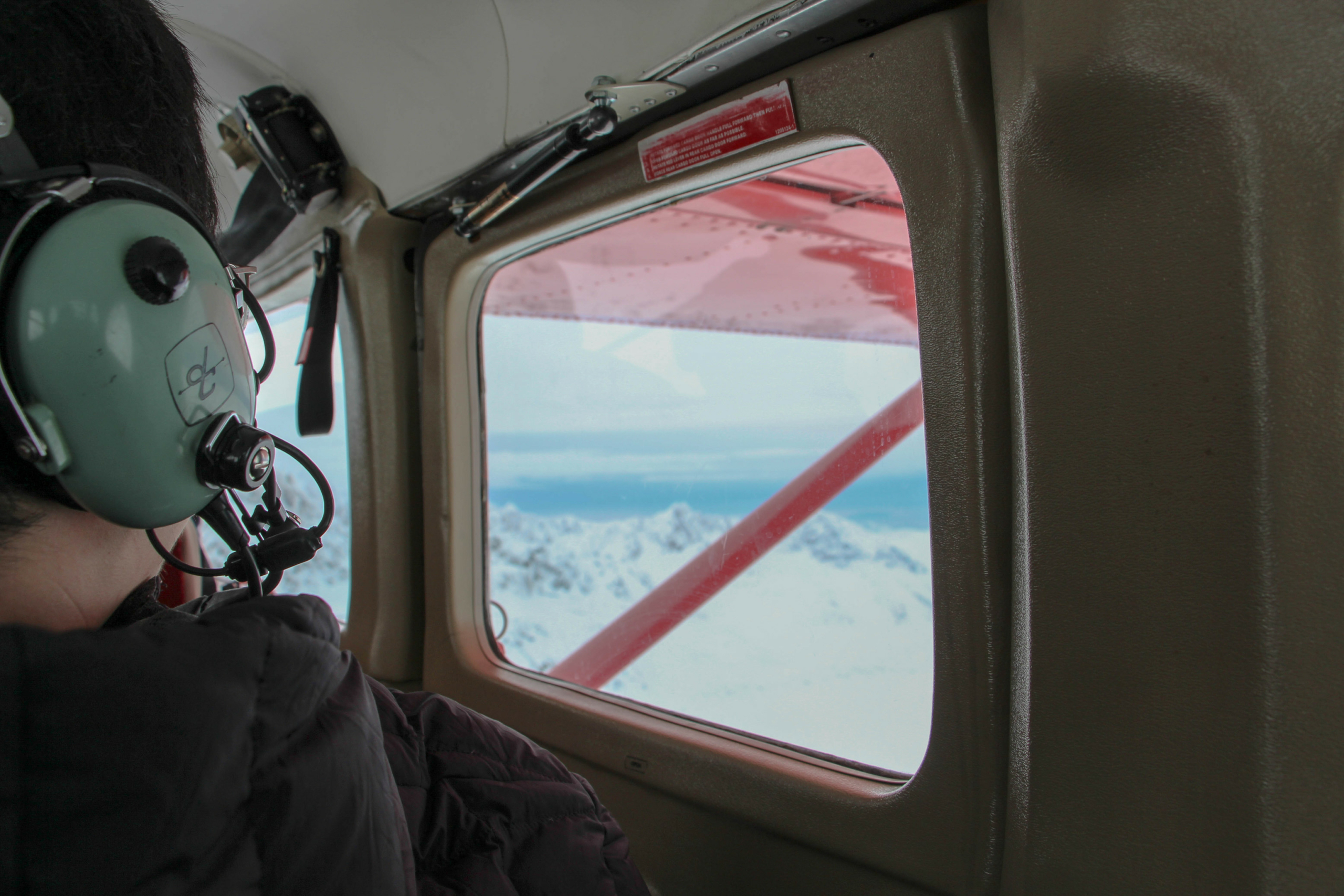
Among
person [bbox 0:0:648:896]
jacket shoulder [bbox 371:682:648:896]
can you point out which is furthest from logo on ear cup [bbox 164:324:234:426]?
jacket shoulder [bbox 371:682:648:896]

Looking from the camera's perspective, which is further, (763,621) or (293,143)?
(293,143)

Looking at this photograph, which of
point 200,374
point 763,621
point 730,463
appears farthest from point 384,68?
point 763,621

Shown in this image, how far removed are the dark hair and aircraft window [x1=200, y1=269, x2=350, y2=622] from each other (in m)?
1.43

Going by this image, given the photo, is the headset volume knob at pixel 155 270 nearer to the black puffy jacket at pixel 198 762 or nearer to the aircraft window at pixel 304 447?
the black puffy jacket at pixel 198 762

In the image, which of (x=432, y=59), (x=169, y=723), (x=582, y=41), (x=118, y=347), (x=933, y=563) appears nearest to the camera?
(x=169, y=723)

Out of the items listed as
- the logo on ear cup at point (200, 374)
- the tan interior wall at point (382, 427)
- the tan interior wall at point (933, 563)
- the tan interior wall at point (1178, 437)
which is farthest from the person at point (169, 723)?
the tan interior wall at point (382, 427)

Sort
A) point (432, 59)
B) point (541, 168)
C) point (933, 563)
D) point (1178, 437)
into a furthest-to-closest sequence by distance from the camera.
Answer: point (432, 59) → point (541, 168) → point (933, 563) → point (1178, 437)

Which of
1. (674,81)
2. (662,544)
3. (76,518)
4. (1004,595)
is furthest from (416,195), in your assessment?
(1004,595)

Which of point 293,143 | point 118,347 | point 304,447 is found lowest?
point 304,447

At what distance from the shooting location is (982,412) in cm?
95

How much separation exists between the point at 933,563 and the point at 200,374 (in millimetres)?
827

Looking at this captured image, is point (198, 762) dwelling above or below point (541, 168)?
below

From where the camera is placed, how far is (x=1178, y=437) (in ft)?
2.53

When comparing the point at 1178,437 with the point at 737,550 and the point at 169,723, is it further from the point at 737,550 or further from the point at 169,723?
the point at 737,550
